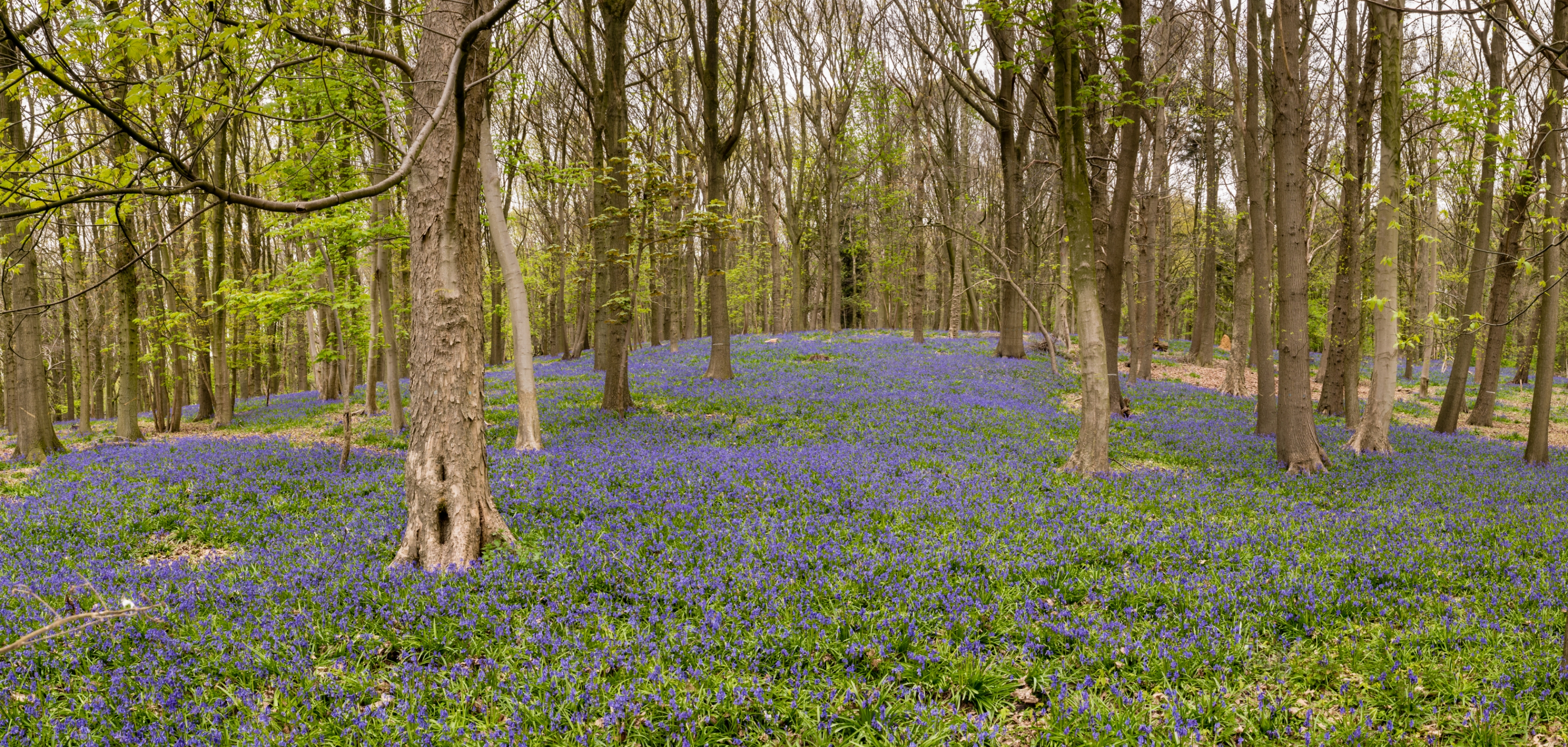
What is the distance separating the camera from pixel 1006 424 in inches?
551

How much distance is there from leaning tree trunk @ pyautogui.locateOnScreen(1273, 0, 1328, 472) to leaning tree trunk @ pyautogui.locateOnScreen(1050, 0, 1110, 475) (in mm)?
3349

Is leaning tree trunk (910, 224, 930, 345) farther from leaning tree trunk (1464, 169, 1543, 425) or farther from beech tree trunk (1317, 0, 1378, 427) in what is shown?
leaning tree trunk (1464, 169, 1543, 425)

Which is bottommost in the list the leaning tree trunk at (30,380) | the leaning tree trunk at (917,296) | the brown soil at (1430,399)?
the brown soil at (1430,399)

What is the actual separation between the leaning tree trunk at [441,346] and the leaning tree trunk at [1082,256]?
8252mm

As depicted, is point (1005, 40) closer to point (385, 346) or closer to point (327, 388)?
point (385, 346)

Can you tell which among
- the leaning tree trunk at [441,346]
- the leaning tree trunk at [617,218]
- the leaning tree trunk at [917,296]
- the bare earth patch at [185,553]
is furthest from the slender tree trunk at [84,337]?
the leaning tree trunk at [917,296]

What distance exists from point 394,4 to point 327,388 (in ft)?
43.4

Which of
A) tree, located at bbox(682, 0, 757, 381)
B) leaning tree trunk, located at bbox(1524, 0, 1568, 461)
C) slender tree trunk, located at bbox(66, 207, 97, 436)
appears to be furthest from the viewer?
tree, located at bbox(682, 0, 757, 381)

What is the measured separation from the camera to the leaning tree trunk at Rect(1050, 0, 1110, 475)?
400 inches

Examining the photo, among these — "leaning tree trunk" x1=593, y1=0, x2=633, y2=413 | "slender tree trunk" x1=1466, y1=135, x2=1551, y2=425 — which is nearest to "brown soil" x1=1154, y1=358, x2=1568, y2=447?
"slender tree trunk" x1=1466, y1=135, x2=1551, y2=425

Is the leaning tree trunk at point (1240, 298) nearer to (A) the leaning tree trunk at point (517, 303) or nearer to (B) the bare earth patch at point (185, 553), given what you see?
(A) the leaning tree trunk at point (517, 303)

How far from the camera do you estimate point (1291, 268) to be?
11625 millimetres

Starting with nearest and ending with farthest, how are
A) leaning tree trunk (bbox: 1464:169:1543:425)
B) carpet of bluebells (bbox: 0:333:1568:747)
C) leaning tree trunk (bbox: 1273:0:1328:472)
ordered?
carpet of bluebells (bbox: 0:333:1568:747) → leaning tree trunk (bbox: 1273:0:1328:472) → leaning tree trunk (bbox: 1464:169:1543:425)

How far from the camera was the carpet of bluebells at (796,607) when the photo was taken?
4.18 metres
